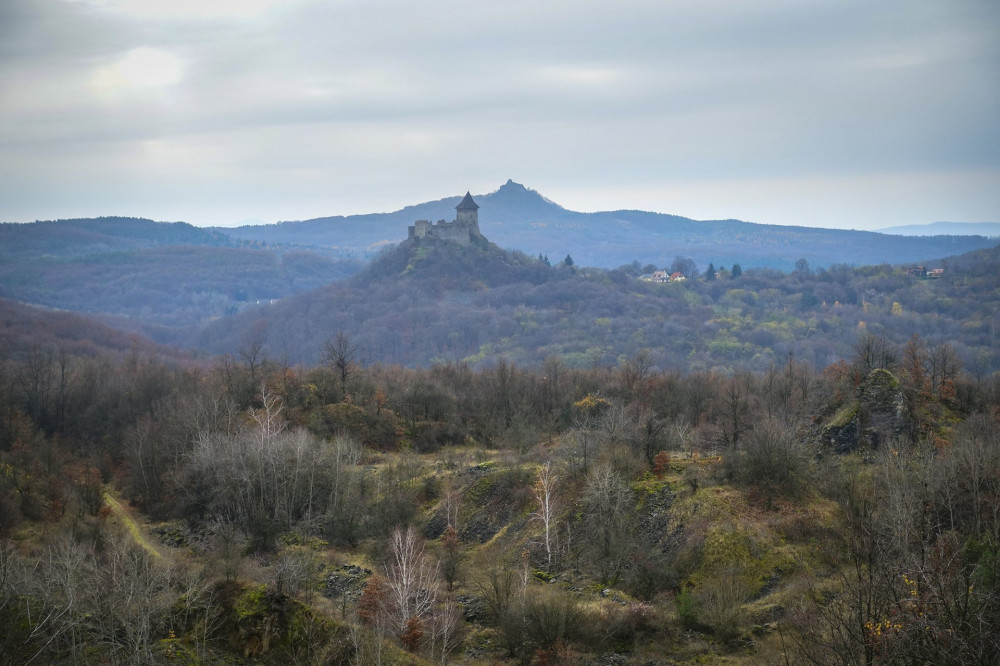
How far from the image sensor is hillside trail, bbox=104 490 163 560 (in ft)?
103

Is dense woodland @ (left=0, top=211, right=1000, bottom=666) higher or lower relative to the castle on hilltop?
lower

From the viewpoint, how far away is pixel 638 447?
3619 cm

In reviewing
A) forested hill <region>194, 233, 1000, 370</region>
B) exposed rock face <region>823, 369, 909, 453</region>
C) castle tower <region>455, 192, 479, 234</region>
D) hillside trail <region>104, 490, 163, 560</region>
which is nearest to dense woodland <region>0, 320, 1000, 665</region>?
exposed rock face <region>823, 369, 909, 453</region>

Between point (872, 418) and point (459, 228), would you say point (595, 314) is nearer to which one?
point (459, 228)

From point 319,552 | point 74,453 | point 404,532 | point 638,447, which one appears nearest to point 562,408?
point 638,447

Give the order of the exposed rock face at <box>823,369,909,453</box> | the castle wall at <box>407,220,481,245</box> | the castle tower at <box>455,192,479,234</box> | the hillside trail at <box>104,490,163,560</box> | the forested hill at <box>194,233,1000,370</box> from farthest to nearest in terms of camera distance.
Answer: the castle wall at <box>407,220,481,245</box> < the castle tower at <box>455,192,479,234</box> < the forested hill at <box>194,233,1000,370</box> < the exposed rock face at <box>823,369,909,453</box> < the hillside trail at <box>104,490,163,560</box>

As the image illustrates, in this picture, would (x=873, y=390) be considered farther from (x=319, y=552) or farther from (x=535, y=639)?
(x=319, y=552)

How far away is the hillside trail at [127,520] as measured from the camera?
1232 inches

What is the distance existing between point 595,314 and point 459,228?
3573cm

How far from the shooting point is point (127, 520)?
3534 cm

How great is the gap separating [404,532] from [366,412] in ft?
53.7

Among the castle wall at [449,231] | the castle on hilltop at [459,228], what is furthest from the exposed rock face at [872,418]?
the castle wall at [449,231]

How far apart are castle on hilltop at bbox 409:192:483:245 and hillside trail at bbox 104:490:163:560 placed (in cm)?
11993

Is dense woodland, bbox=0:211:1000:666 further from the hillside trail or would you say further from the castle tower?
the castle tower
